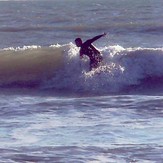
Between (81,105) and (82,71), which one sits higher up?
(82,71)

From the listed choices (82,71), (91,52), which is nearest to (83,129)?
(91,52)

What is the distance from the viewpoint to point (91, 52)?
1809cm

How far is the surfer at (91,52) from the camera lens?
17922mm

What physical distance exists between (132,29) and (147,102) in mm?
18835

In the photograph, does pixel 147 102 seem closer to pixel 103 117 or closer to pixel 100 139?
pixel 103 117

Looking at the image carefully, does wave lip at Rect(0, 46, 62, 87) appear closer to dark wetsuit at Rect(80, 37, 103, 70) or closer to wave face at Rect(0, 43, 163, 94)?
wave face at Rect(0, 43, 163, 94)

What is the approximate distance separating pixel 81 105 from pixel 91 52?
3.76 m

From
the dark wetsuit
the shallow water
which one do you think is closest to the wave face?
the dark wetsuit

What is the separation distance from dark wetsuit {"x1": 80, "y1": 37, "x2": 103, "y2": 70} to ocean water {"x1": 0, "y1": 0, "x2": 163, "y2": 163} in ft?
0.54

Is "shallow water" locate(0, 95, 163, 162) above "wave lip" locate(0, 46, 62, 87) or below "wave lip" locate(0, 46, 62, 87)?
below

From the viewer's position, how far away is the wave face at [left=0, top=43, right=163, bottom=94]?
18031mm

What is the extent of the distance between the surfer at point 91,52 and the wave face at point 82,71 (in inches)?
6.8

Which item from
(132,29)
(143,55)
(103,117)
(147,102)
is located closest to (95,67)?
(143,55)

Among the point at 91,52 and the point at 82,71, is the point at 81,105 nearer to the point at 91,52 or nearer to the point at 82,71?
the point at 91,52
